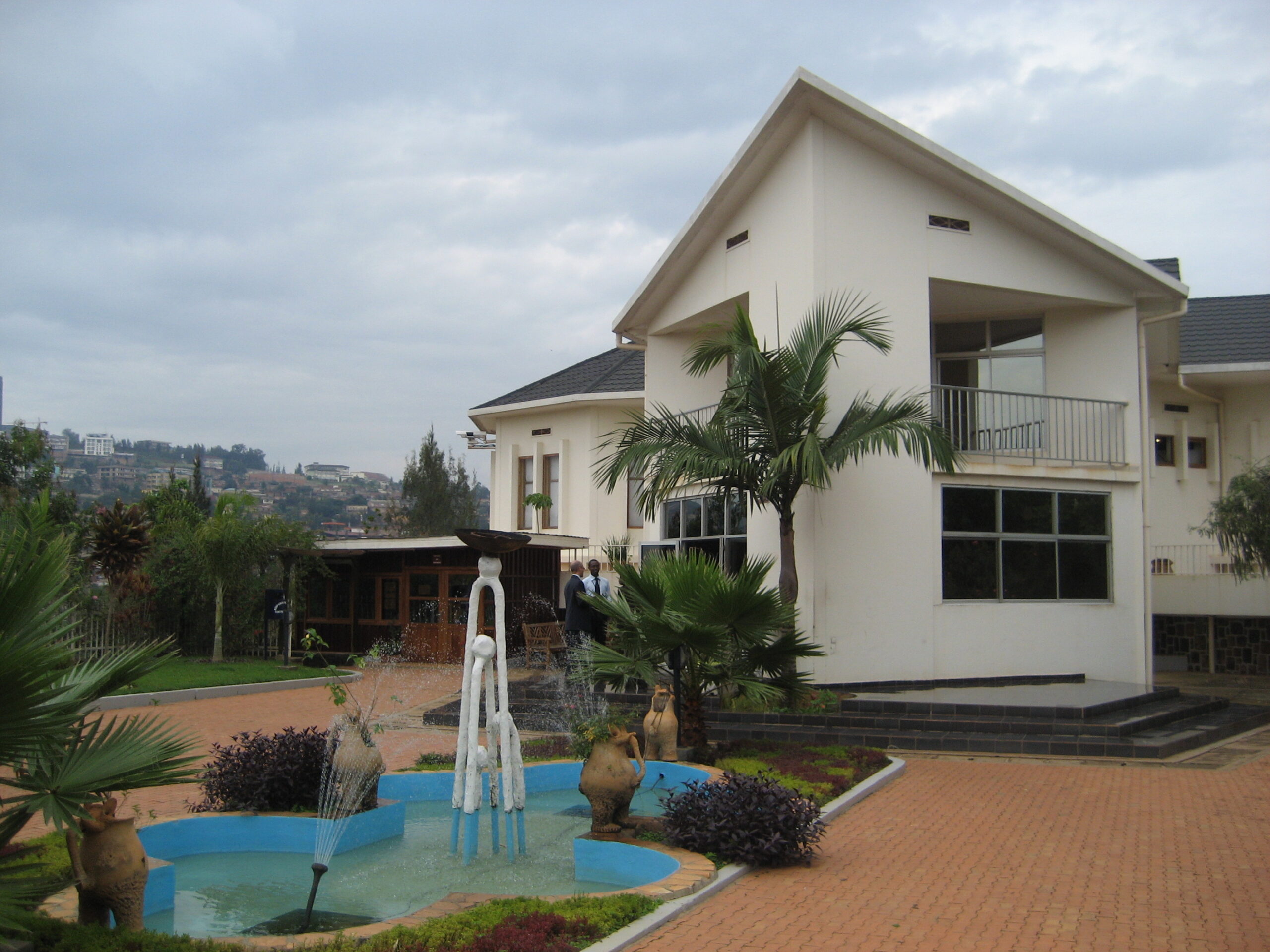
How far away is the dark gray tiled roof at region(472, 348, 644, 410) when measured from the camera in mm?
26812

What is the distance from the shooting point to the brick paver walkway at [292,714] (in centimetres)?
929

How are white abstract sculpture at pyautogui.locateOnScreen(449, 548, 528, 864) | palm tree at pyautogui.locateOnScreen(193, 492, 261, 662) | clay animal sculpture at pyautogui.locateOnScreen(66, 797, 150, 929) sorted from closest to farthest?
1. clay animal sculpture at pyautogui.locateOnScreen(66, 797, 150, 929)
2. white abstract sculpture at pyautogui.locateOnScreen(449, 548, 528, 864)
3. palm tree at pyautogui.locateOnScreen(193, 492, 261, 662)

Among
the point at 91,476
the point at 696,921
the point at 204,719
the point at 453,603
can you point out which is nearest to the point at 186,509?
the point at 453,603

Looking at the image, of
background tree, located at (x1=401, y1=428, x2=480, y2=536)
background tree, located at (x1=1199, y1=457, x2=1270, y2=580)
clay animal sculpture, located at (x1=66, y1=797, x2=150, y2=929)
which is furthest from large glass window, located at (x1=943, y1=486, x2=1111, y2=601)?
background tree, located at (x1=401, y1=428, x2=480, y2=536)

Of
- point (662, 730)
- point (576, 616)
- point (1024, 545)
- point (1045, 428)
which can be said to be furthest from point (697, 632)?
point (1045, 428)

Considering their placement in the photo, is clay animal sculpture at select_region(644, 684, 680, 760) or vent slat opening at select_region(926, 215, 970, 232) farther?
vent slat opening at select_region(926, 215, 970, 232)

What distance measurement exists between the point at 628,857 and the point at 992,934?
2.45m

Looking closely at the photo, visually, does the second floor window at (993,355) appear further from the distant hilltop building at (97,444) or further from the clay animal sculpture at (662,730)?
the distant hilltop building at (97,444)

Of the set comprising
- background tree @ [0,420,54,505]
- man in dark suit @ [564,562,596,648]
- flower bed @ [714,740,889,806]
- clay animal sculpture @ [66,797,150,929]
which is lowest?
flower bed @ [714,740,889,806]

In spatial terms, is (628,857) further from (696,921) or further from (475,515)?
(475,515)

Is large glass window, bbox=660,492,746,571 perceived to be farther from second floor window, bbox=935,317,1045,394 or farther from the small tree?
the small tree

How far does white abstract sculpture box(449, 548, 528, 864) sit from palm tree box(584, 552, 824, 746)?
2439 mm

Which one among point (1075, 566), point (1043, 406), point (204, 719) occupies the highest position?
point (1043, 406)

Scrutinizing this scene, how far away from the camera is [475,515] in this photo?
173 feet
